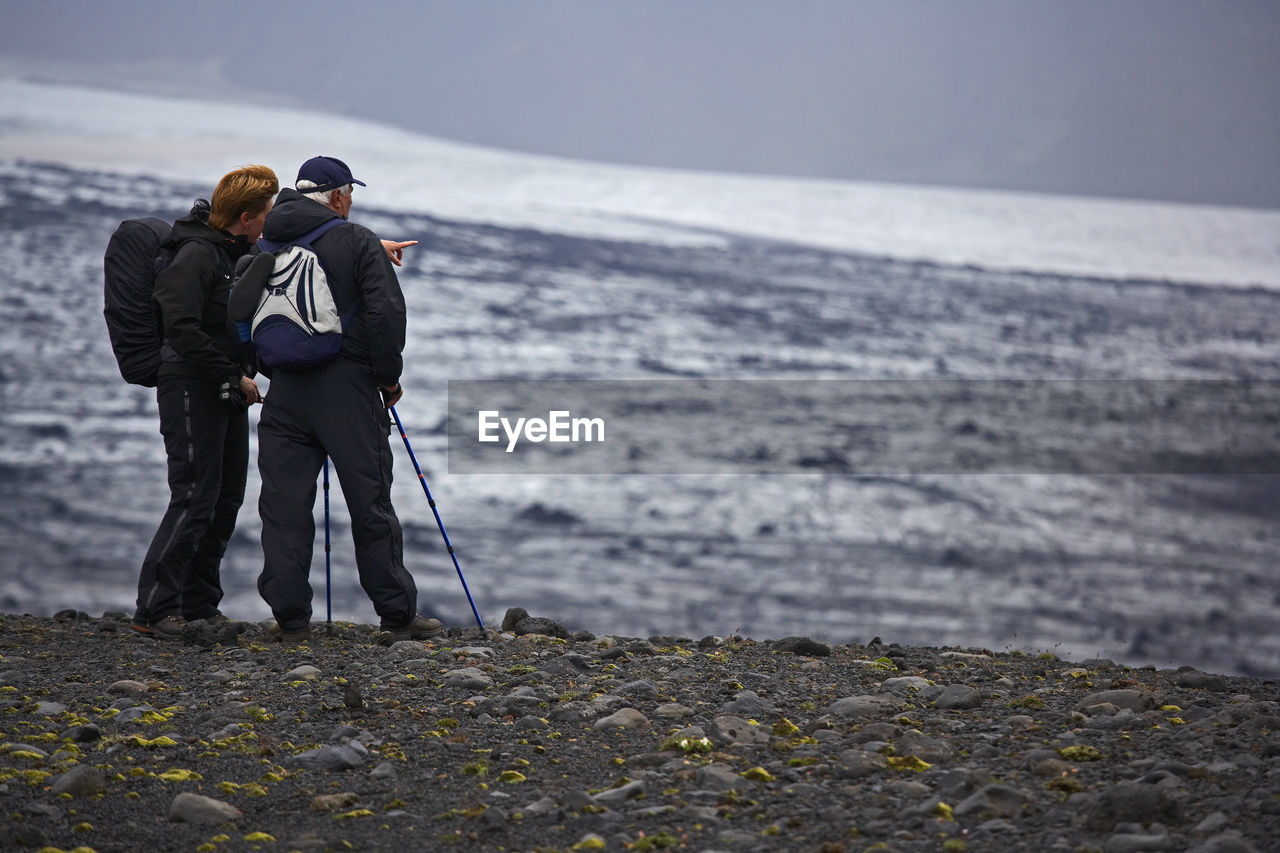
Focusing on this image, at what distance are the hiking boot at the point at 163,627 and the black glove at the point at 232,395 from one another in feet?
3.84

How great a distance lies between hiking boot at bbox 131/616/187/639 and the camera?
6.32 meters

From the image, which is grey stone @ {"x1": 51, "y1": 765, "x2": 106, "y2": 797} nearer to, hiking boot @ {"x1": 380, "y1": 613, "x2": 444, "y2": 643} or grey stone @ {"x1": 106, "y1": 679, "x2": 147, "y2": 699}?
grey stone @ {"x1": 106, "y1": 679, "x2": 147, "y2": 699}

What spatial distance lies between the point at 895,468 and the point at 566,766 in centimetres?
1910

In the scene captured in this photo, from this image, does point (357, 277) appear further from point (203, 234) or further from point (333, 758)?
point (333, 758)

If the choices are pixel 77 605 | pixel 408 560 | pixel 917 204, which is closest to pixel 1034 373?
pixel 408 560

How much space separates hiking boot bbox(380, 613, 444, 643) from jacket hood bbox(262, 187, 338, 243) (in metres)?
2.00

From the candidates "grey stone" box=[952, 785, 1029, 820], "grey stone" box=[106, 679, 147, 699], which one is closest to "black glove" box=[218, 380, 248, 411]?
"grey stone" box=[106, 679, 147, 699]

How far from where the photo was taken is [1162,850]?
10.4ft

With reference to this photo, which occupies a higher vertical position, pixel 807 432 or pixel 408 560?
pixel 807 432

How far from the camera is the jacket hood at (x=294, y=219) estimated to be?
19.1 ft

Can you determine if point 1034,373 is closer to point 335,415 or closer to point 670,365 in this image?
point 670,365

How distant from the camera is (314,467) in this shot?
5996 mm

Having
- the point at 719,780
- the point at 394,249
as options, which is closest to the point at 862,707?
the point at 719,780

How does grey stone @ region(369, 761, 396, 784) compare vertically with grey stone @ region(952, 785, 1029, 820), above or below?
below
